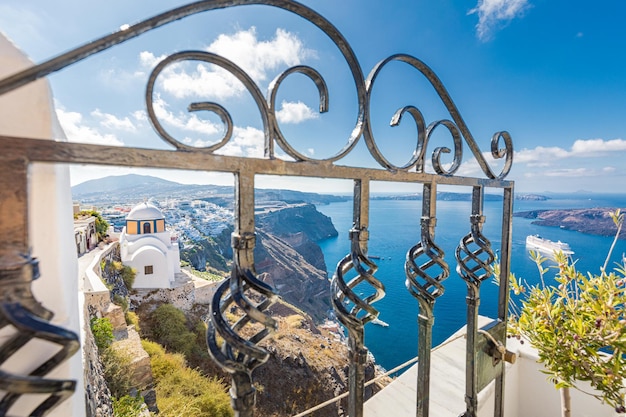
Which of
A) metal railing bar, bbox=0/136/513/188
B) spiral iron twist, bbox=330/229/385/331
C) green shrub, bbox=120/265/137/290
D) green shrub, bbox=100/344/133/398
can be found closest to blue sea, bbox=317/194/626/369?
green shrub, bbox=120/265/137/290

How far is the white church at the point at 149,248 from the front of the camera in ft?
51.1

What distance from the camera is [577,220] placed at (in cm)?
2606

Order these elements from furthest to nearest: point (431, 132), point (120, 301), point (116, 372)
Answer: point (120, 301) < point (116, 372) < point (431, 132)

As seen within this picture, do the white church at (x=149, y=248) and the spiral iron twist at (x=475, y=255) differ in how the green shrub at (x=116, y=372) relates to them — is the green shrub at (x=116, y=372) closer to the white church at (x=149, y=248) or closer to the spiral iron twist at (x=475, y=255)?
the white church at (x=149, y=248)

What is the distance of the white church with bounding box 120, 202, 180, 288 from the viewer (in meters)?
15.6

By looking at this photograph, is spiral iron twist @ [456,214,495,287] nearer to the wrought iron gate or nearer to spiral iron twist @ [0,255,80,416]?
the wrought iron gate

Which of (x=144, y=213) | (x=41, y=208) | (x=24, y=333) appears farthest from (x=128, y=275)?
(x=24, y=333)

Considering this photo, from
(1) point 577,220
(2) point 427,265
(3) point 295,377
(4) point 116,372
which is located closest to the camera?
(2) point 427,265

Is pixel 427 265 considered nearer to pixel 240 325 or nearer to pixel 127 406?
pixel 240 325

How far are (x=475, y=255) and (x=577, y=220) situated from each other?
111 ft

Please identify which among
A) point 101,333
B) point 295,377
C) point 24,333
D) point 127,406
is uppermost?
point 24,333

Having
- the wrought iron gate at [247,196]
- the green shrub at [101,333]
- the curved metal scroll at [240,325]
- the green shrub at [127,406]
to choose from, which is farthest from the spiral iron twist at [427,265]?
the green shrub at [101,333]

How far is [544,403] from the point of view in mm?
2561

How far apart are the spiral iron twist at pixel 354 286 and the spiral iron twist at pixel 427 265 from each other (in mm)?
257
